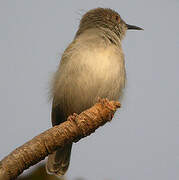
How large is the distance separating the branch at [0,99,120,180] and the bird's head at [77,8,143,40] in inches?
86.4

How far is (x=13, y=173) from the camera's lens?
354 centimetres

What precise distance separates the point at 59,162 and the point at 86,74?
1552 mm

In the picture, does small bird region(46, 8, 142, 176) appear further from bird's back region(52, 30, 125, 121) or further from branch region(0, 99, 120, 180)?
branch region(0, 99, 120, 180)

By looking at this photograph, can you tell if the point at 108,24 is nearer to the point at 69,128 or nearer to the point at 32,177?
the point at 69,128

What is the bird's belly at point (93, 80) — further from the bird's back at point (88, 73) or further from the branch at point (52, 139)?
the branch at point (52, 139)

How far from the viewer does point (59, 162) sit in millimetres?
5617

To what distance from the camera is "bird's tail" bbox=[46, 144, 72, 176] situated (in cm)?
533

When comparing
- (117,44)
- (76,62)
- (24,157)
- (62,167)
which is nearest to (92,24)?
(117,44)

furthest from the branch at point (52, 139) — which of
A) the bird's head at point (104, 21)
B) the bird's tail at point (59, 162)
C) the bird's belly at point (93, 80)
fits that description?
the bird's head at point (104, 21)

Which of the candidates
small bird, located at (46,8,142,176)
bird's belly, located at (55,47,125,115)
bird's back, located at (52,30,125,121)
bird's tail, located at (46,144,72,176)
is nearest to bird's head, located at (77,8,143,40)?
small bird, located at (46,8,142,176)

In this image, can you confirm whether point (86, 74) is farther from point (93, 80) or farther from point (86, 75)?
point (93, 80)

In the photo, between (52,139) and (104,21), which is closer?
(52,139)

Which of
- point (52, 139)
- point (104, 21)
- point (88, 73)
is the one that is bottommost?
point (52, 139)

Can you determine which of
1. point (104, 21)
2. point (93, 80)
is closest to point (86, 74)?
point (93, 80)
